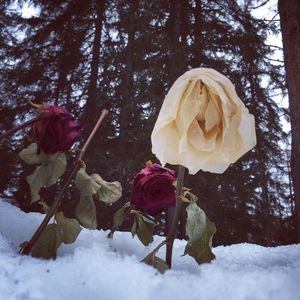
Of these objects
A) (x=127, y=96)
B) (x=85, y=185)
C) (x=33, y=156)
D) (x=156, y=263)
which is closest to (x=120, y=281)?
(x=156, y=263)

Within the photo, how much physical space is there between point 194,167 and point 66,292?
35 cm

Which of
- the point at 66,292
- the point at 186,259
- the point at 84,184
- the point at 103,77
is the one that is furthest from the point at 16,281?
the point at 103,77

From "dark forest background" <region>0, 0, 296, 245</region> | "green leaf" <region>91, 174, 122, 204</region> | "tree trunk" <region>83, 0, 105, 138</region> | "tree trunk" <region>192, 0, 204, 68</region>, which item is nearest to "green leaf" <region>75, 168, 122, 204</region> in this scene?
"green leaf" <region>91, 174, 122, 204</region>

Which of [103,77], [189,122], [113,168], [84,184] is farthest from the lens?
[103,77]

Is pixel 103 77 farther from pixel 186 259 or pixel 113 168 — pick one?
pixel 186 259

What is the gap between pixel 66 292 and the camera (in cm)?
49

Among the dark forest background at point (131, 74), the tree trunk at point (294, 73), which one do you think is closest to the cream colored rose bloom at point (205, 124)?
the tree trunk at point (294, 73)

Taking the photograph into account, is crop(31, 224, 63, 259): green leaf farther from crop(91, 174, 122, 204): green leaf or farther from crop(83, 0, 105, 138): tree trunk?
crop(83, 0, 105, 138): tree trunk

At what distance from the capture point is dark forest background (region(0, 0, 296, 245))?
9.73m

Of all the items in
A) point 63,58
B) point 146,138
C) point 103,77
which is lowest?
point 146,138

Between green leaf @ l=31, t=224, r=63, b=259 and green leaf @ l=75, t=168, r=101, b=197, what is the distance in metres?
0.11

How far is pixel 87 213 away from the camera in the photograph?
881 mm

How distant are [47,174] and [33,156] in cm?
7

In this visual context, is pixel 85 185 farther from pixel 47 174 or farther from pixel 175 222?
pixel 175 222
